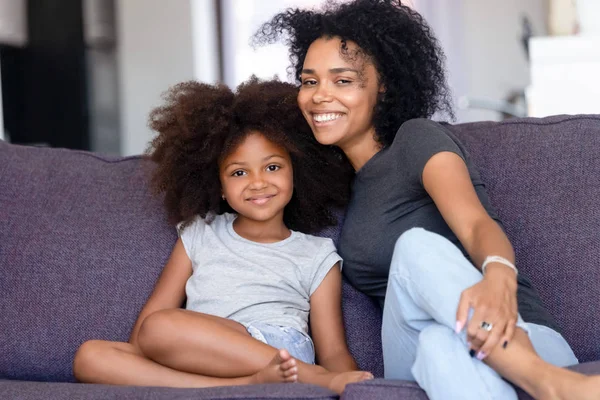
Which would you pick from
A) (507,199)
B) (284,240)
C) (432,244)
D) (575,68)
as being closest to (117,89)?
(575,68)

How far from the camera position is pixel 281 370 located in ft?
5.29

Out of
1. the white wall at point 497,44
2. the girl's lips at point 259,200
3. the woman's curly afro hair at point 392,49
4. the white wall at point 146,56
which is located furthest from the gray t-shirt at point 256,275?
the white wall at point 497,44

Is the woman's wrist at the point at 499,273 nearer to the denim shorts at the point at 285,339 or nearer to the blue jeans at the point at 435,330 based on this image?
the blue jeans at the point at 435,330

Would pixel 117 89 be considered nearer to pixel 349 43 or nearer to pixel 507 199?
pixel 349 43

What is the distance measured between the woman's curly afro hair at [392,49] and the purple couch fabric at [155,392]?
30.0 inches

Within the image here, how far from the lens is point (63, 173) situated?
214 cm

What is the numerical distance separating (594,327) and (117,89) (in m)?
3.10

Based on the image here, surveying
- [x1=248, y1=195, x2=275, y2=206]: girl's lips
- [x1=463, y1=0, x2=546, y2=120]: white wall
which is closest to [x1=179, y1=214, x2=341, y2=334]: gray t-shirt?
[x1=248, y1=195, x2=275, y2=206]: girl's lips

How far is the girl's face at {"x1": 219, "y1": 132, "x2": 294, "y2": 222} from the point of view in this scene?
2010 millimetres

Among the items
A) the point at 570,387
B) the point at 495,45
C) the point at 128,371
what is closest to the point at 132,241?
the point at 128,371

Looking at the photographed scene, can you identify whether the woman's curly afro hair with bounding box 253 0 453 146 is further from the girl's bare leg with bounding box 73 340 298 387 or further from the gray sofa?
the girl's bare leg with bounding box 73 340 298 387

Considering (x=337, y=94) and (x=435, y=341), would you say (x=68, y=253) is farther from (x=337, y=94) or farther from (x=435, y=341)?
(x=435, y=341)

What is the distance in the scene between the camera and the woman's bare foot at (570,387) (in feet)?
4.16

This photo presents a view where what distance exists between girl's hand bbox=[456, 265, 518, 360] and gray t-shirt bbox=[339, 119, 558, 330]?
1.02ft
